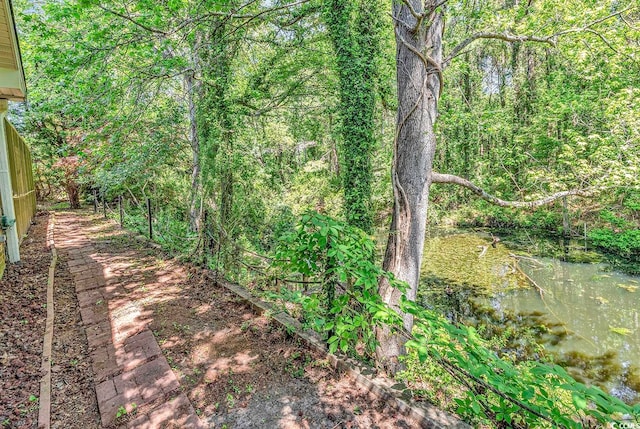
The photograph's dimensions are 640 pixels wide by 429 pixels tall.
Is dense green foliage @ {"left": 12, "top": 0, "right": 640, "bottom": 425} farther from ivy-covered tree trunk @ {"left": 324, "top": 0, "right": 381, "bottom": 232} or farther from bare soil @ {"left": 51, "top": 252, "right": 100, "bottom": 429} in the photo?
bare soil @ {"left": 51, "top": 252, "right": 100, "bottom": 429}

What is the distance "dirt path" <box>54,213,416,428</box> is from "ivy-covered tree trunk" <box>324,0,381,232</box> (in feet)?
6.98

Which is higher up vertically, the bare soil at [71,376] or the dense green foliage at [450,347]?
the dense green foliage at [450,347]

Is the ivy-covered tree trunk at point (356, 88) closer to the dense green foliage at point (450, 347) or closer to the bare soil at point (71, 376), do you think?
the dense green foliage at point (450, 347)

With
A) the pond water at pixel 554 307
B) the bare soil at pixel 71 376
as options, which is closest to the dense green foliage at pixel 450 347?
the bare soil at pixel 71 376

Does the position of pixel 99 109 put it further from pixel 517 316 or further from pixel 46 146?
pixel 46 146

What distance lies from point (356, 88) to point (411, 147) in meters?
1.34

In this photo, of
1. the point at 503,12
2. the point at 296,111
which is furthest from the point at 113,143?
the point at 503,12

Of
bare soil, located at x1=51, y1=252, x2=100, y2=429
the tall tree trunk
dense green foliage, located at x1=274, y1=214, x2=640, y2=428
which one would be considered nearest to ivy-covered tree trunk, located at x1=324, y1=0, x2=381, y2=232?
the tall tree trunk

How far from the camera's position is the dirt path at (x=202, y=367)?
→ 238 cm

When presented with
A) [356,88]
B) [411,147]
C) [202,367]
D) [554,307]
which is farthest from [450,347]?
[554,307]

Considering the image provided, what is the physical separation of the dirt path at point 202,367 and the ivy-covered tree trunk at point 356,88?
213 centimetres

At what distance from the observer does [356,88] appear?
4406mm

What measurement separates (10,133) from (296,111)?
6660mm

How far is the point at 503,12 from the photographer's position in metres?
4.63
